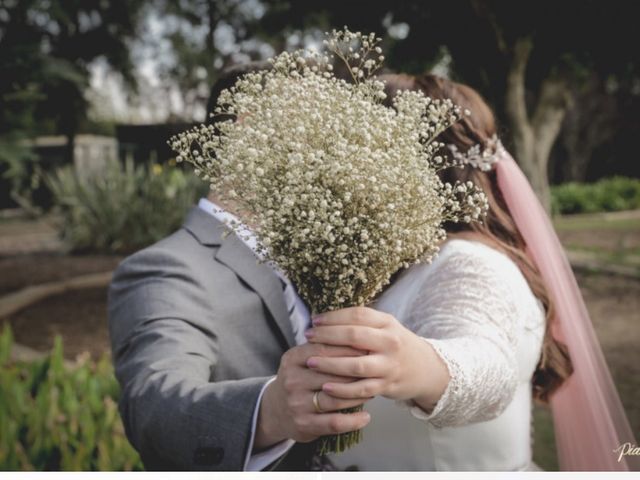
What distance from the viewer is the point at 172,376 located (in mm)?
1517

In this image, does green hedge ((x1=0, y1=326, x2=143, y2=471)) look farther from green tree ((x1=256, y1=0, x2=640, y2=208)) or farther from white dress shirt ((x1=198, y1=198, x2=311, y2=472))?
green tree ((x1=256, y1=0, x2=640, y2=208))

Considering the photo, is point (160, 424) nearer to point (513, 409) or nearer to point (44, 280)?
point (513, 409)

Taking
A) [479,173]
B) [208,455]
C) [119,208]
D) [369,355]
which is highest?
[479,173]

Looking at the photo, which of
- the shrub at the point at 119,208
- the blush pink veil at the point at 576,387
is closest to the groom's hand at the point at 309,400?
the blush pink veil at the point at 576,387

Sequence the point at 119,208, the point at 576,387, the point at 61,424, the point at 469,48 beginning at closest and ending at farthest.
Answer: the point at 576,387
the point at 61,424
the point at 469,48
the point at 119,208

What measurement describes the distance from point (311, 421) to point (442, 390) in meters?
0.26

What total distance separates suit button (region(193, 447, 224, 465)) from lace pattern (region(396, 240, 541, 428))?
379 mm

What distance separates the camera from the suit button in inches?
56.4

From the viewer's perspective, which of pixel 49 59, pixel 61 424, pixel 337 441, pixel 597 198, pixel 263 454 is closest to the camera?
pixel 337 441

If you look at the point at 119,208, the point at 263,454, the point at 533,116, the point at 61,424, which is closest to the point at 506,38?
the point at 533,116

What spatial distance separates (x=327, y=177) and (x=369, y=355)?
12.3 inches

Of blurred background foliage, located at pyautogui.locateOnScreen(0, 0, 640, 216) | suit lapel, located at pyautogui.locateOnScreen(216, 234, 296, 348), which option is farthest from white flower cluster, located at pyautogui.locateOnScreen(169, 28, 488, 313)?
blurred background foliage, located at pyautogui.locateOnScreen(0, 0, 640, 216)

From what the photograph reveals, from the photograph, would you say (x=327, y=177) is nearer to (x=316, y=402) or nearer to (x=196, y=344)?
(x=316, y=402)

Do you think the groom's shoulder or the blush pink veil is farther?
the blush pink veil
